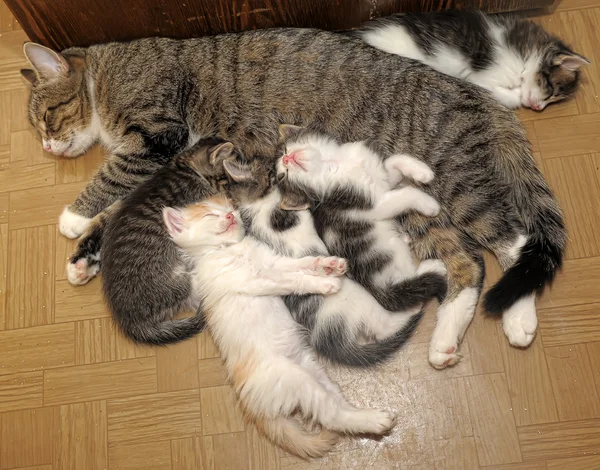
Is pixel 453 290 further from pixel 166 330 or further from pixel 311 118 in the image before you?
pixel 166 330

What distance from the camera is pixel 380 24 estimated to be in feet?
6.53

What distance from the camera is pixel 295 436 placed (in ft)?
5.52

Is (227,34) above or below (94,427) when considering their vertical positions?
above

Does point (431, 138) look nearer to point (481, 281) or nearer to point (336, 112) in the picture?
point (336, 112)

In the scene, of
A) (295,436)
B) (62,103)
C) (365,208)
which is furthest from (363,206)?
(62,103)

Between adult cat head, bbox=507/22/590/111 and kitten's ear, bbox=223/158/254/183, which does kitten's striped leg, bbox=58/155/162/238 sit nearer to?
kitten's ear, bbox=223/158/254/183

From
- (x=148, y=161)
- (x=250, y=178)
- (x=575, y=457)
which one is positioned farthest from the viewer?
(x=148, y=161)

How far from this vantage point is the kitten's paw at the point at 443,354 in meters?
1.74

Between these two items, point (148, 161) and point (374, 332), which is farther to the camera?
point (148, 161)

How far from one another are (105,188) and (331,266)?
83 centimetres

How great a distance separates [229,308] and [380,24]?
42.7 inches

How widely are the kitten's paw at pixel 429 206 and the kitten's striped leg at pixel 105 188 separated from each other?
0.87 metres

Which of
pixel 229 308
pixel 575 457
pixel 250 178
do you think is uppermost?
pixel 250 178

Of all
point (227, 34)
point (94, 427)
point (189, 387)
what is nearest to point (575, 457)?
point (189, 387)
